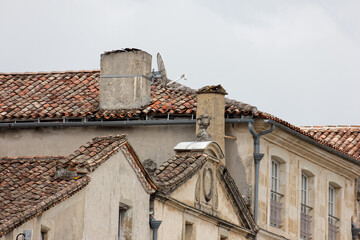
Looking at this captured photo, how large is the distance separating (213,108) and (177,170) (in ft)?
13.0

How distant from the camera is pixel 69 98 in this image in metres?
33.8

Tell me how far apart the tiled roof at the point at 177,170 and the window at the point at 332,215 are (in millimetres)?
10734

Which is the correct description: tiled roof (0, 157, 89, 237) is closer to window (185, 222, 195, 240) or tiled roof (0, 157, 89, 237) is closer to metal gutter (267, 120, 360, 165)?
window (185, 222, 195, 240)

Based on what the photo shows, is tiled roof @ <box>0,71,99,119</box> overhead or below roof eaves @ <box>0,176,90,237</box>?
overhead

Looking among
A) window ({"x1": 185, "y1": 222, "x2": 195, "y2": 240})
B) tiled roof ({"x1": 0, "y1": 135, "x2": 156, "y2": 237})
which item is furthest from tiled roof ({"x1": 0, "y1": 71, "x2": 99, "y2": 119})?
tiled roof ({"x1": 0, "y1": 135, "x2": 156, "y2": 237})

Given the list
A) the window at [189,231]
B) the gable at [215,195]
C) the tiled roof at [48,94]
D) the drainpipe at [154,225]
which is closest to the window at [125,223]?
the drainpipe at [154,225]

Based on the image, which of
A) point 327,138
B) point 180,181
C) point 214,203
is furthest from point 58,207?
point 327,138

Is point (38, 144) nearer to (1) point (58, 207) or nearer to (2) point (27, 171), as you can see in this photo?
(2) point (27, 171)

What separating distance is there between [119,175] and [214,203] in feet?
17.4

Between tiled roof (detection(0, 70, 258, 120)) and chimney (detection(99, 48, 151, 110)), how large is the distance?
0.27 m

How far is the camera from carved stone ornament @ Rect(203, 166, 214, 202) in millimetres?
28777

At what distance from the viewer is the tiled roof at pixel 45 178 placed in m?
21.5

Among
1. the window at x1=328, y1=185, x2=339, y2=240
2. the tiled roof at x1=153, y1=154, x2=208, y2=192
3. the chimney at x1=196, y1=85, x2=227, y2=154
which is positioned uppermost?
the chimney at x1=196, y1=85, x2=227, y2=154

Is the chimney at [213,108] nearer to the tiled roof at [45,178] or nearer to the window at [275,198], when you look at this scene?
the window at [275,198]
